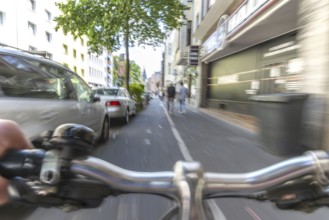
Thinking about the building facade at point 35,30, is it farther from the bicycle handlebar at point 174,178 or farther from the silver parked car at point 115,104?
the bicycle handlebar at point 174,178

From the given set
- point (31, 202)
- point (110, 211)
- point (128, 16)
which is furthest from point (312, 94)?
point (128, 16)

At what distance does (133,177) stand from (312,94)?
81 cm

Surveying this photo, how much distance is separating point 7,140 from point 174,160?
5034 millimetres

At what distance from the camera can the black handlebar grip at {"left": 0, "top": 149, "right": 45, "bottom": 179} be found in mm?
1000

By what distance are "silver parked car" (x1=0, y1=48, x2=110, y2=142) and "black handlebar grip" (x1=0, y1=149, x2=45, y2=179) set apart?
82.9 inches

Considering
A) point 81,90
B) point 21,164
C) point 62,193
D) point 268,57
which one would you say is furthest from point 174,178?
point 268,57

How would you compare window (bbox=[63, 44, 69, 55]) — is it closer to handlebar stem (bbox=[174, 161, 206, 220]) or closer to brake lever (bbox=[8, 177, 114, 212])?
brake lever (bbox=[8, 177, 114, 212])

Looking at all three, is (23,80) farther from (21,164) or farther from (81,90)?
(21,164)

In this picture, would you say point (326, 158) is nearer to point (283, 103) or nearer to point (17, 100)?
point (283, 103)

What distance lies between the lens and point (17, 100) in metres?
3.86

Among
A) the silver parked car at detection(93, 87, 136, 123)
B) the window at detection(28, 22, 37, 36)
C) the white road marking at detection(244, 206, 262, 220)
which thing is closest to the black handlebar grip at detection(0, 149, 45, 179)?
the white road marking at detection(244, 206, 262, 220)

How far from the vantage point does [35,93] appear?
171 inches

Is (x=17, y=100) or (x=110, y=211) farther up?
(x=17, y=100)

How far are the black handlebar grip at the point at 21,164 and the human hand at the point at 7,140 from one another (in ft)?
0.07
